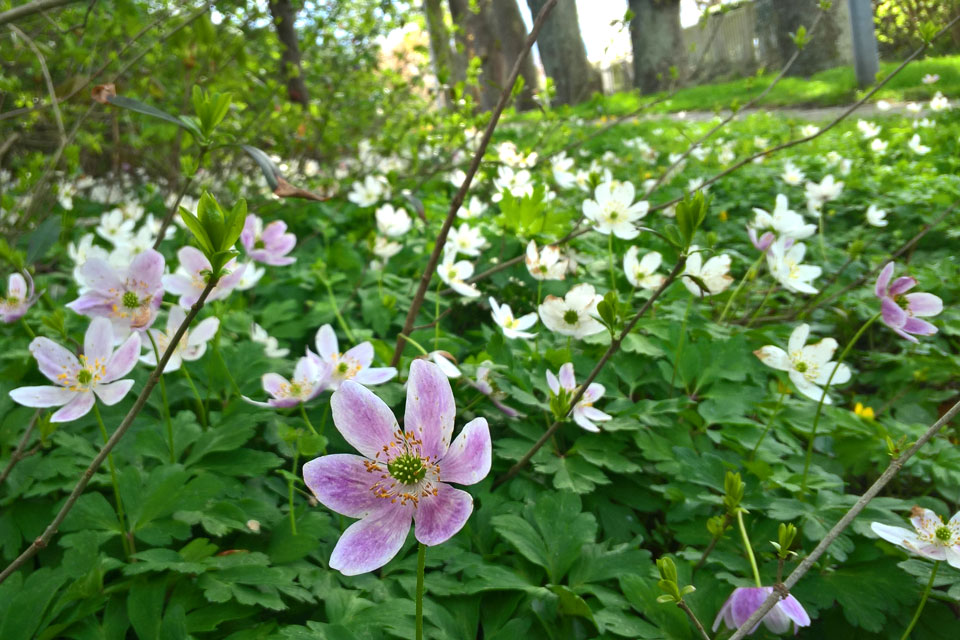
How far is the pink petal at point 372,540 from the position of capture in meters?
0.81

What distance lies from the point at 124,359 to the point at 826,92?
1152 centimetres

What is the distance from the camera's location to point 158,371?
0.86 m

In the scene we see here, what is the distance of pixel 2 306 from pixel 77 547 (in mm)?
628

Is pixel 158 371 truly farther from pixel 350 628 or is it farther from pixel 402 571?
pixel 402 571

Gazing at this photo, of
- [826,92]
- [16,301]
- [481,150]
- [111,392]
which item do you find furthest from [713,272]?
[826,92]

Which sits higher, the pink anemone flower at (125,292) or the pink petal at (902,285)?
the pink anemone flower at (125,292)

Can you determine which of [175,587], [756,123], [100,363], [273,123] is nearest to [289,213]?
[273,123]

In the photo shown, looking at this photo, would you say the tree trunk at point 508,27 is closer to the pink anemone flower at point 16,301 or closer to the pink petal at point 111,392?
the pink anemone flower at point 16,301

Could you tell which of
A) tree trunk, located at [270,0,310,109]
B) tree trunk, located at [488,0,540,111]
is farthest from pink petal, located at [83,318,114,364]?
tree trunk, located at [488,0,540,111]

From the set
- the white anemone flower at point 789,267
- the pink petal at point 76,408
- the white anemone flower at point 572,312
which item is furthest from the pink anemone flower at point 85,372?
the white anemone flower at point 789,267

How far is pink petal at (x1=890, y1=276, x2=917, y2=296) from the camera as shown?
1.42m

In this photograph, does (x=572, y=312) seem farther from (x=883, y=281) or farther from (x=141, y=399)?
(x=141, y=399)

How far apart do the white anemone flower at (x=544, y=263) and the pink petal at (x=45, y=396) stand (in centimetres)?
118

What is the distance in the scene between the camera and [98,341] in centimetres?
125
